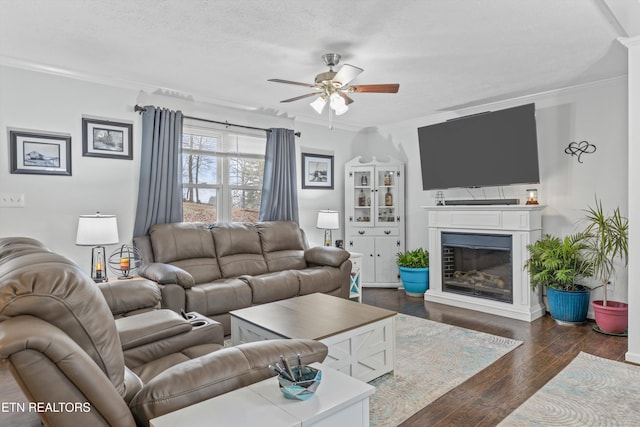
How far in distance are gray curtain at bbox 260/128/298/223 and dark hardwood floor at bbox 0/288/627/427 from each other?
1.84 m

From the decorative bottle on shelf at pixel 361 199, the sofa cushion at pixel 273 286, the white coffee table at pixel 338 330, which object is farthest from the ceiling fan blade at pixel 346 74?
the decorative bottle on shelf at pixel 361 199

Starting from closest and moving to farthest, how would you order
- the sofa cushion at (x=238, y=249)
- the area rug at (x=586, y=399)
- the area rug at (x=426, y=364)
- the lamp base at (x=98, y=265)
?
1. the area rug at (x=586, y=399)
2. the area rug at (x=426, y=364)
3. the lamp base at (x=98, y=265)
4. the sofa cushion at (x=238, y=249)

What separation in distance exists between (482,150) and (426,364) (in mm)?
2728

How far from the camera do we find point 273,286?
147 inches

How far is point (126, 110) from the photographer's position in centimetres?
394

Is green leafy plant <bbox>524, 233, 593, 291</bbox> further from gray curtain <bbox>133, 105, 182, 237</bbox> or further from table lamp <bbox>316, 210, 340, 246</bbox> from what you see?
gray curtain <bbox>133, 105, 182, 237</bbox>

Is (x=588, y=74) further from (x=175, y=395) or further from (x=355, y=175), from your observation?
(x=175, y=395)

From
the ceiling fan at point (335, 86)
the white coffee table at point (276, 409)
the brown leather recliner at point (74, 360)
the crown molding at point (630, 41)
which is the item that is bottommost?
the white coffee table at point (276, 409)

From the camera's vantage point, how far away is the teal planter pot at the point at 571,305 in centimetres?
382

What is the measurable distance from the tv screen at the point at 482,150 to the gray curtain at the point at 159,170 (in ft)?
10.1

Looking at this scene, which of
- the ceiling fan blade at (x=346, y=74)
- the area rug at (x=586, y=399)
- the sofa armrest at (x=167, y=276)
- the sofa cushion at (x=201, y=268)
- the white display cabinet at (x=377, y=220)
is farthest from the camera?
the white display cabinet at (x=377, y=220)

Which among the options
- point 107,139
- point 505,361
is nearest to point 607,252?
point 505,361

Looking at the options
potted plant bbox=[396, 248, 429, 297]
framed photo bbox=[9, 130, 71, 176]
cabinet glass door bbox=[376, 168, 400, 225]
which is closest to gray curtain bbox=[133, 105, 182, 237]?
framed photo bbox=[9, 130, 71, 176]

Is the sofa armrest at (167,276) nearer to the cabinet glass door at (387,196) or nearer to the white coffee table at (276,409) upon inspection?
the white coffee table at (276,409)
